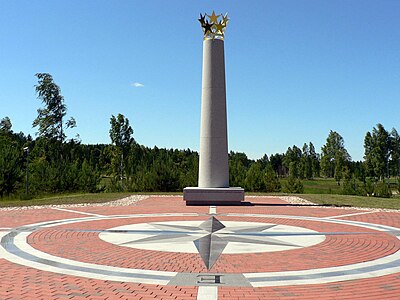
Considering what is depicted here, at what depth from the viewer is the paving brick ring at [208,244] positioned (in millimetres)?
7730

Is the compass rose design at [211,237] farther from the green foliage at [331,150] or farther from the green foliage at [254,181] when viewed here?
the green foliage at [331,150]

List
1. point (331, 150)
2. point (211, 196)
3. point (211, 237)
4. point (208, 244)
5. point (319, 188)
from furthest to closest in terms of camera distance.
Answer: point (331, 150) < point (319, 188) < point (211, 196) < point (211, 237) < point (208, 244)

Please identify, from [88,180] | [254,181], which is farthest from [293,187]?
[88,180]

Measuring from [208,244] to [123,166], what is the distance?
47.4 m

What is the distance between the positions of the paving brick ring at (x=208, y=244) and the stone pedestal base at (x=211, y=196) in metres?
4.69

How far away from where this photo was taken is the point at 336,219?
17.0 meters

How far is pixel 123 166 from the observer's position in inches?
2238

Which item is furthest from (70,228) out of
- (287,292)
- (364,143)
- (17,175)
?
(364,143)

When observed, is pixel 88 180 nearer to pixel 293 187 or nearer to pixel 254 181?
pixel 254 181

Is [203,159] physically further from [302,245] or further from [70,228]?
[302,245]

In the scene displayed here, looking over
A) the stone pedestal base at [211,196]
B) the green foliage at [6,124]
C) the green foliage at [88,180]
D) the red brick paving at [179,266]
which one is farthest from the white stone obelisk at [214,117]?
the green foliage at [6,124]

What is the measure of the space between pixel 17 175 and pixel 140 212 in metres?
18.5

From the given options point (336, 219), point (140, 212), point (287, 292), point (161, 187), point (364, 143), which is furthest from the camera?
point (364, 143)

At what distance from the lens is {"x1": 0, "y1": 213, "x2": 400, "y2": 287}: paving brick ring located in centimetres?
773
